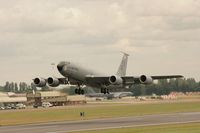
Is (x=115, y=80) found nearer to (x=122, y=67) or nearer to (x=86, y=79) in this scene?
(x=86, y=79)

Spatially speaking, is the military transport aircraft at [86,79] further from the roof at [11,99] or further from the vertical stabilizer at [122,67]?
the roof at [11,99]

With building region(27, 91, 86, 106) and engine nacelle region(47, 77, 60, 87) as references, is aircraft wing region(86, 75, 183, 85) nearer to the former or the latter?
engine nacelle region(47, 77, 60, 87)

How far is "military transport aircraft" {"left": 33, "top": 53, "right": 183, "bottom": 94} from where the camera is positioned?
7175cm

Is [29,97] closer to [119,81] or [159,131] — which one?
[119,81]

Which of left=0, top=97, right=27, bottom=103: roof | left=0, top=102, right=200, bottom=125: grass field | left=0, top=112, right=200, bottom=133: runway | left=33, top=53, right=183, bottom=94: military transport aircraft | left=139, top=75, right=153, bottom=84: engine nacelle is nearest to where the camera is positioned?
left=0, top=112, right=200, bottom=133: runway

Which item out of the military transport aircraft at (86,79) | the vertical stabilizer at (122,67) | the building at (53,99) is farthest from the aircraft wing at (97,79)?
the building at (53,99)

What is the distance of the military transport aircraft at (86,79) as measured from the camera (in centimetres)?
7175

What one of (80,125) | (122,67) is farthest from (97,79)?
(122,67)

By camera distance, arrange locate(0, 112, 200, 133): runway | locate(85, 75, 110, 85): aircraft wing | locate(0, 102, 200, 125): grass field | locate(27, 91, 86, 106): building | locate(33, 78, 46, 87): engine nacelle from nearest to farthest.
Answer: locate(0, 112, 200, 133): runway → locate(33, 78, 46, 87): engine nacelle → locate(85, 75, 110, 85): aircraft wing → locate(0, 102, 200, 125): grass field → locate(27, 91, 86, 106): building

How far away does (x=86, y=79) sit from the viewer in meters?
74.2

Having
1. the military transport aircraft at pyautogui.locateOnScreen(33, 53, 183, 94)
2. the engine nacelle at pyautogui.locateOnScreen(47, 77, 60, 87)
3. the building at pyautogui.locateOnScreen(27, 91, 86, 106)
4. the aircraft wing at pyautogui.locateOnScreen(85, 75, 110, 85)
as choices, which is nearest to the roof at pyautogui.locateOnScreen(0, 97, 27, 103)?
the building at pyautogui.locateOnScreen(27, 91, 86, 106)

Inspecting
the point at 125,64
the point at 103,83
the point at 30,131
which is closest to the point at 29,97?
the point at 125,64

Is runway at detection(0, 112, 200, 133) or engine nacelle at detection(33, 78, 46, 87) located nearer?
runway at detection(0, 112, 200, 133)

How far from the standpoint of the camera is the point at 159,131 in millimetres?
54625
